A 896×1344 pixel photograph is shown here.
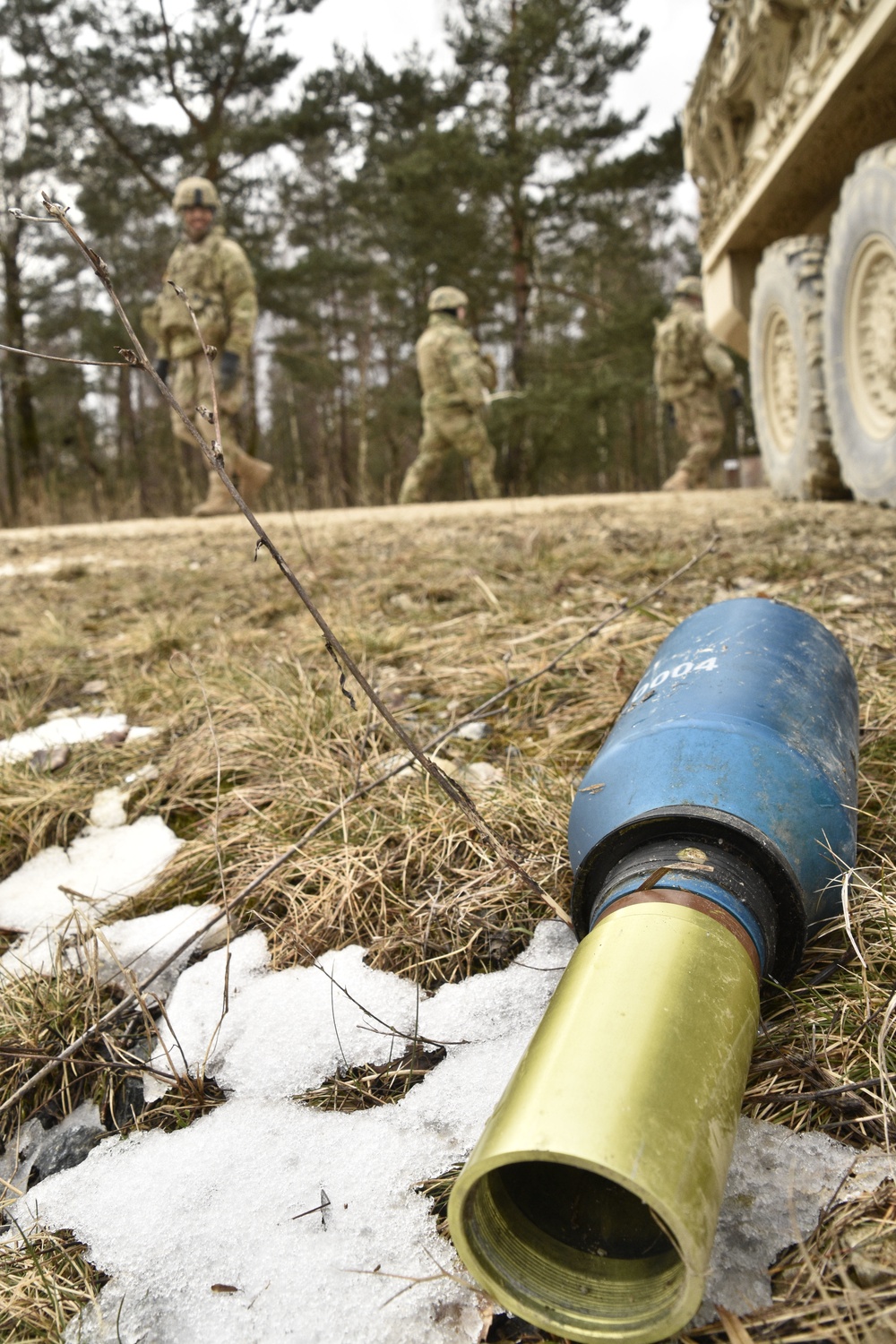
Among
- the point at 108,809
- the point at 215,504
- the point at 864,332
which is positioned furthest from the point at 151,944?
the point at 215,504

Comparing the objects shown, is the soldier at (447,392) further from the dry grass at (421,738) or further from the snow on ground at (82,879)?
the snow on ground at (82,879)

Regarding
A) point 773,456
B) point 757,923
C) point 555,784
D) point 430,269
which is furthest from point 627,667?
point 430,269

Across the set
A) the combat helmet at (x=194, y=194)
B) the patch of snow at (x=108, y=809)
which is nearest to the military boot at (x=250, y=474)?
the combat helmet at (x=194, y=194)

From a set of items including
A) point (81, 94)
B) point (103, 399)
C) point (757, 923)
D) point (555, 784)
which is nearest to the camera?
point (757, 923)

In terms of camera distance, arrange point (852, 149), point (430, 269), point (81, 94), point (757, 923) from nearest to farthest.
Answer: point (757, 923)
point (852, 149)
point (81, 94)
point (430, 269)

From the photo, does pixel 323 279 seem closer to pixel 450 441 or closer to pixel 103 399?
pixel 450 441

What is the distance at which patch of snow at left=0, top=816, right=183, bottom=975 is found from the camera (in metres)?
1.28

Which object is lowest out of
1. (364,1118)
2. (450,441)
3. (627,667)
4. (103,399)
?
(364,1118)

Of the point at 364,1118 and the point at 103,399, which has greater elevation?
the point at 103,399

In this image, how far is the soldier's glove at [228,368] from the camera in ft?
23.9

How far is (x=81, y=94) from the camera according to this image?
43.8 feet

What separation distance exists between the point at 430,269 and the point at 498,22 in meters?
3.59

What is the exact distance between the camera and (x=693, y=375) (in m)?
10.2

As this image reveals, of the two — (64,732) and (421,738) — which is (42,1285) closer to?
(421,738)
